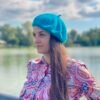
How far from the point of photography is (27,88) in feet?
7.03

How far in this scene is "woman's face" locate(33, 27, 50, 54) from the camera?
207 centimetres

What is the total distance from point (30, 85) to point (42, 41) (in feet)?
0.89

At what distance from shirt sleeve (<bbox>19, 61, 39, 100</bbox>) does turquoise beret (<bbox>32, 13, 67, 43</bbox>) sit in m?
0.26

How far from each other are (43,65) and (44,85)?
0.14 m

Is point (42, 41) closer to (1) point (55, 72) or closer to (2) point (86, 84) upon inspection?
(1) point (55, 72)

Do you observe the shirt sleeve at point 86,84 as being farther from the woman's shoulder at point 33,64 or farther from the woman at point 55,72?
the woman's shoulder at point 33,64

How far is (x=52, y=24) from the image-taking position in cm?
209

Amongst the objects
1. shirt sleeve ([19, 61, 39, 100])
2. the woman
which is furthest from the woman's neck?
shirt sleeve ([19, 61, 39, 100])

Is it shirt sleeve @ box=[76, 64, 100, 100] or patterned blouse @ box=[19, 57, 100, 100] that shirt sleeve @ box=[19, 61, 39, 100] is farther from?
shirt sleeve @ box=[76, 64, 100, 100]

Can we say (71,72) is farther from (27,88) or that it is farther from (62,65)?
(27,88)

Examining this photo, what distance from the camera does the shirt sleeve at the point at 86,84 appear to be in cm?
201

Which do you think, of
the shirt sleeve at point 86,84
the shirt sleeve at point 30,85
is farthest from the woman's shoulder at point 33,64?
the shirt sleeve at point 86,84

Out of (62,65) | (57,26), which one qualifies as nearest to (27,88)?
(62,65)

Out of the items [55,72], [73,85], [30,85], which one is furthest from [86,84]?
[30,85]
